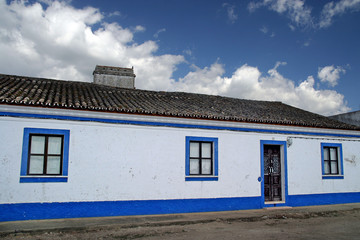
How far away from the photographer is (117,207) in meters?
9.70

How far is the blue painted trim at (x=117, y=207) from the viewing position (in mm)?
8719

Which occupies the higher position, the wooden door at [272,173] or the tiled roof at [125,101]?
the tiled roof at [125,101]

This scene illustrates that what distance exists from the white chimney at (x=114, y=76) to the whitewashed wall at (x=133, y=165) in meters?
8.32

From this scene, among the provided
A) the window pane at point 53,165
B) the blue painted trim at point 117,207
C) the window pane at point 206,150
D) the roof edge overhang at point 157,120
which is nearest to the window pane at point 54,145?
the window pane at point 53,165

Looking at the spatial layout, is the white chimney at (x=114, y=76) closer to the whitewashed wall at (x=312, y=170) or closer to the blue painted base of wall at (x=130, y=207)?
the blue painted base of wall at (x=130, y=207)

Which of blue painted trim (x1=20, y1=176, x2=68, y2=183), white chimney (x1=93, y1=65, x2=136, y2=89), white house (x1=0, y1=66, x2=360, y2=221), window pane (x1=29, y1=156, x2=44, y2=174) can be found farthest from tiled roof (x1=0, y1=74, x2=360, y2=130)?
white chimney (x1=93, y1=65, x2=136, y2=89)

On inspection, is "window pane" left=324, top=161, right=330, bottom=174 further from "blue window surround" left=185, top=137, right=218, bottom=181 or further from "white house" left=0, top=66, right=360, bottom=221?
"blue window surround" left=185, top=137, right=218, bottom=181

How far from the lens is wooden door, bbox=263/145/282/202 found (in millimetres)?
12234

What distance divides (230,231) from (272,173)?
→ 4871mm

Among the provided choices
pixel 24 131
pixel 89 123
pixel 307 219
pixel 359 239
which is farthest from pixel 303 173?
pixel 24 131

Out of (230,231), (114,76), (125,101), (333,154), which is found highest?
(114,76)

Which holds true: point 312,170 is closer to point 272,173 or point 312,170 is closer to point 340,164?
point 340,164

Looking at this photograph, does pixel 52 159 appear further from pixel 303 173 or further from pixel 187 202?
pixel 303 173

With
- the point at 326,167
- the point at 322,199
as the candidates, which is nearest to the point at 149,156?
the point at 322,199
